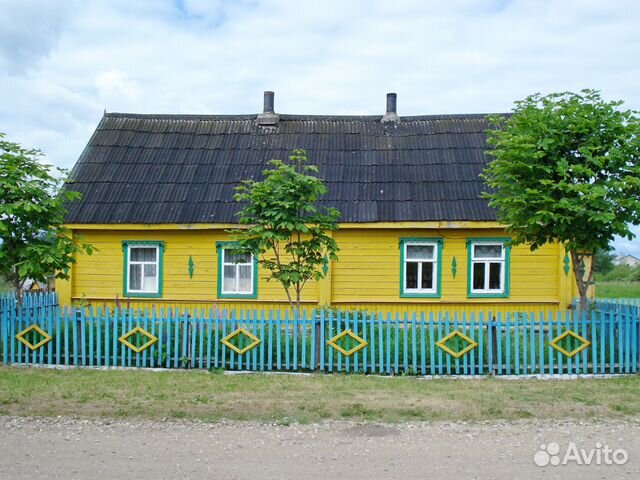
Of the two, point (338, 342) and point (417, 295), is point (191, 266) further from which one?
point (338, 342)

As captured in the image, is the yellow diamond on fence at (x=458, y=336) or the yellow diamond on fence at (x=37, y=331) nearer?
the yellow diamond on fence at (x=458, y=336)

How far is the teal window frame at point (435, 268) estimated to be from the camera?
640 inches

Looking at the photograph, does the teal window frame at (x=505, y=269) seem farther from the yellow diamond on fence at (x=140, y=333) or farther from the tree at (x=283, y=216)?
the yellow diamond on fence at (x=140, y=333)

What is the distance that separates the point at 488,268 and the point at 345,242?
359 cm

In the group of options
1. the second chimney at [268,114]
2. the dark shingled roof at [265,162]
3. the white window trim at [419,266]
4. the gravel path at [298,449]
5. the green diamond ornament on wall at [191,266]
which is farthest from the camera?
the second chimney at [268,114]

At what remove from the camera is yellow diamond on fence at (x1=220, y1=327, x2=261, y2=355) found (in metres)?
11.5

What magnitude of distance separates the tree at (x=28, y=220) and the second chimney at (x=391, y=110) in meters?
10.9

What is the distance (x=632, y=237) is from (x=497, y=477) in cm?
689

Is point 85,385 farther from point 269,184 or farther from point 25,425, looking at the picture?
point 269,184

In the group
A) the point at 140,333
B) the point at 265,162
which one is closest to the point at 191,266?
the point at 265,162

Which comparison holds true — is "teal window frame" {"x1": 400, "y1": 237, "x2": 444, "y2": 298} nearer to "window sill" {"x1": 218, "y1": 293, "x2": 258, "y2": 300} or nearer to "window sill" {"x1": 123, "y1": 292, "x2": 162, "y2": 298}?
"window sill" {"x1": 218, "y1": 293, "x2": 258, "y2": 300}

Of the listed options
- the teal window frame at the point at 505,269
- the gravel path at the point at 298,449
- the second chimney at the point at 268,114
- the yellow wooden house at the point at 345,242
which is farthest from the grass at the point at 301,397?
the second chimney at the point at 268,114

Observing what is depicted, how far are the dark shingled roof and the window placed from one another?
0.90 m

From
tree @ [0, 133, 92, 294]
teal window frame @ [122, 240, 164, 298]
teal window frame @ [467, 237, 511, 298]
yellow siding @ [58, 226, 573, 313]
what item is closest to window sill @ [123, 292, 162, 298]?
teal window frame @ [122, 240, 164, 298]
